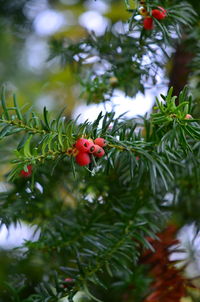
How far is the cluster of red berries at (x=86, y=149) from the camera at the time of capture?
357 mm

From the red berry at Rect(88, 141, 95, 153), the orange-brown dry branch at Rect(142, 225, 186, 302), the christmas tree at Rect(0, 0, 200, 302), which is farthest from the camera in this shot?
the orange-brown dry branch at Rect(142, 225, 186, 302)

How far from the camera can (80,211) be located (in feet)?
1.88

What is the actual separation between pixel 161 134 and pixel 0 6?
16.8 inches

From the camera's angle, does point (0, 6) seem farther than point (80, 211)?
Yes

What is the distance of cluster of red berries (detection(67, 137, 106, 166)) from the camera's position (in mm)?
357

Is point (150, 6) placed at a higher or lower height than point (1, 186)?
higher

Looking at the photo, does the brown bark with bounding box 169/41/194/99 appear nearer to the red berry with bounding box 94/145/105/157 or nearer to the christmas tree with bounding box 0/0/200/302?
the christmas tree with bounding box 0/0/200/302

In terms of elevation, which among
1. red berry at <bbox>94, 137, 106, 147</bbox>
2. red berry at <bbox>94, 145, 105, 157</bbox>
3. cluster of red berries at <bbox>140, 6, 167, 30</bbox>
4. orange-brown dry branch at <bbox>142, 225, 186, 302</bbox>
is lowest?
orange-brown dry branch at <bbox>142, 225, 186, 302</bbox>

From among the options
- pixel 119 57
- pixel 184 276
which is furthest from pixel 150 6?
pixel 184 276

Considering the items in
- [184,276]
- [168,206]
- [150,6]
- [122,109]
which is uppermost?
[150,6]

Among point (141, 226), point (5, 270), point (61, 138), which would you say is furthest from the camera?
point (5, 270)

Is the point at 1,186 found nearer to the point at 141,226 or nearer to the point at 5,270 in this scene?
the point at 5,270

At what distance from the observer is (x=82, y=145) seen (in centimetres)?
36

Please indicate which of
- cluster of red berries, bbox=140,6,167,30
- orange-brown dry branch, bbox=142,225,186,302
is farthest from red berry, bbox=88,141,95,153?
orange-brown dry branch, bbox=142,225,186,302
